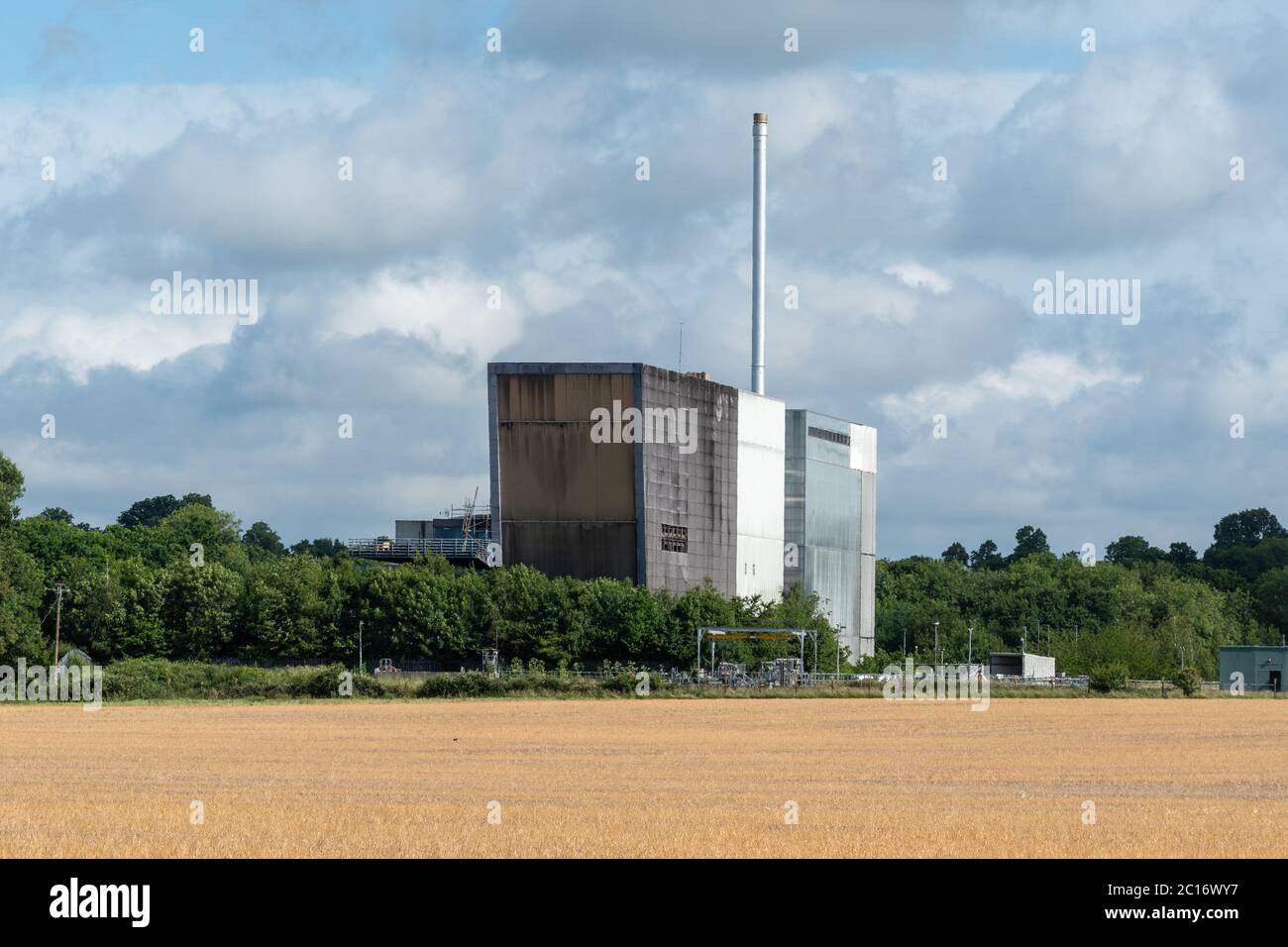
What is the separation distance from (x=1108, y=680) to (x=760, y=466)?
1437 inches

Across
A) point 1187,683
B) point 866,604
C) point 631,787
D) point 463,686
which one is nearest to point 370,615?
point 463,686

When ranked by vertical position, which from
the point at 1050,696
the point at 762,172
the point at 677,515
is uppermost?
the point at 762,172

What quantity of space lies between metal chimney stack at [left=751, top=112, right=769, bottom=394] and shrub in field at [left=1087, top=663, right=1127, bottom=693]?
39541 millimetres

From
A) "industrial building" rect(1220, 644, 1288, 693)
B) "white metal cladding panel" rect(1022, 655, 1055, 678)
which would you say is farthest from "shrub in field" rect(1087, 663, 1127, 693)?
"industrial building" rect(1220, 644, 1288, 693)

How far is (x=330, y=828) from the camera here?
1388 inches

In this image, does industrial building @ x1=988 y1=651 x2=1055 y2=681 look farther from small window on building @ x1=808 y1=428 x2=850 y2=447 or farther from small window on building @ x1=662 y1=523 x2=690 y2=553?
small window on building @ x1=662 y1=523 x2=690 y2=553

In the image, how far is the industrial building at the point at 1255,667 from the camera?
620 ft

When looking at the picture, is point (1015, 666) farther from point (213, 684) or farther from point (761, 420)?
point (213, 684)

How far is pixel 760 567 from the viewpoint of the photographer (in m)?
173

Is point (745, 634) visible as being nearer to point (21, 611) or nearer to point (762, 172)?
point (762, 172)
